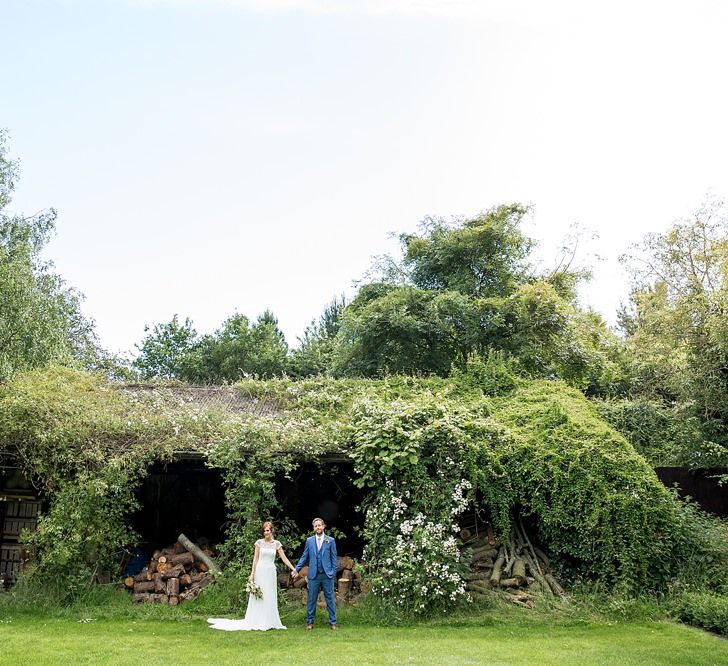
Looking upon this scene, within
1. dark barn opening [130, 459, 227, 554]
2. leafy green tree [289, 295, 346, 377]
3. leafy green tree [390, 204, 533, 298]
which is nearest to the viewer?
dark barn opening [130, 459, 227, 554]

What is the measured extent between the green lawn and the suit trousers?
22 cm

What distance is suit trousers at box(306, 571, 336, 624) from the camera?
10.0m

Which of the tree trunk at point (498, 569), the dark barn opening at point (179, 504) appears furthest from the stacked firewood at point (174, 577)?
the tree trunk at point (498, 569)

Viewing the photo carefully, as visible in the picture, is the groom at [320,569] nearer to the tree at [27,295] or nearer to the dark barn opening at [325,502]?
the dark barn opening at [325,502]

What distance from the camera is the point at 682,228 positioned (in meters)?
17.1

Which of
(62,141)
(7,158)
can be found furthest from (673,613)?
(7,158)

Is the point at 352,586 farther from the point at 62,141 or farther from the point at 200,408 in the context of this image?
the point at 62,141

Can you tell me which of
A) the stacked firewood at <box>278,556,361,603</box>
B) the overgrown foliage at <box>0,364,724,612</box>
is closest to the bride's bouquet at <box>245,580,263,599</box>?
the overgrown foliage at <box>0,364,724,612</box>

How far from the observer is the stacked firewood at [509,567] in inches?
441

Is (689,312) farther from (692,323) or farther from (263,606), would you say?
(263,606)

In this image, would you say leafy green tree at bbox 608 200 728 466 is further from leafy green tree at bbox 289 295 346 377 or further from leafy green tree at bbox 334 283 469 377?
leafy green tree at bbox 289 295 346 377

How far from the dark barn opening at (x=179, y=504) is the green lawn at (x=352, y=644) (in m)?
3.80

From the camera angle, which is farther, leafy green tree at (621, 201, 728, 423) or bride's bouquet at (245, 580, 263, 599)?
leafy green tree at (621, 201, 728, 423)

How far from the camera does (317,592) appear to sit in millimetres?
10086
